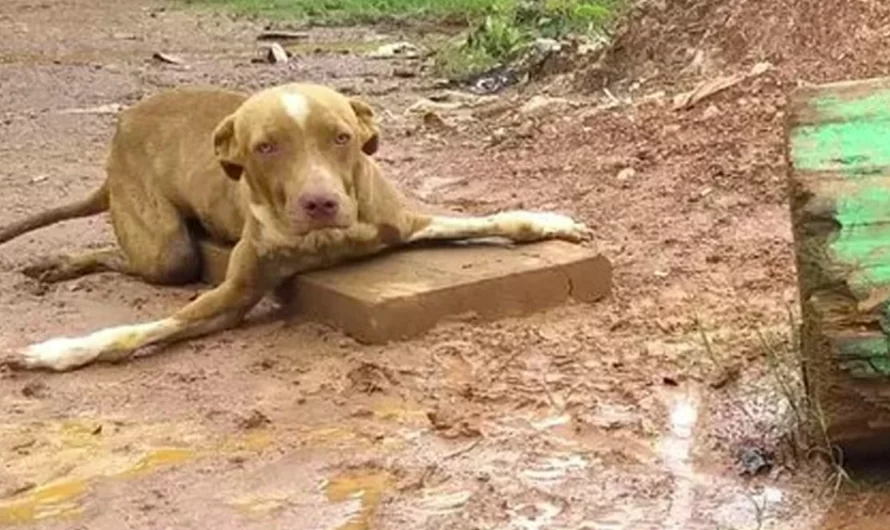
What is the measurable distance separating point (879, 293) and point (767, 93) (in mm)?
4208

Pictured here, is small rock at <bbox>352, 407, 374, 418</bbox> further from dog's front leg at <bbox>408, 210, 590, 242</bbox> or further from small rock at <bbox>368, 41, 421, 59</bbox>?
small rock at <bbox>368, 41, 421, 59</bbox>

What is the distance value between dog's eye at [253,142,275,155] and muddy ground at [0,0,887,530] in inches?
22.8

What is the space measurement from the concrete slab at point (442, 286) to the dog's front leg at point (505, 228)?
45 mm

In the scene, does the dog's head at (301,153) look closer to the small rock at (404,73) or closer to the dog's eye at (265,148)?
the dog's eye at (265,148)

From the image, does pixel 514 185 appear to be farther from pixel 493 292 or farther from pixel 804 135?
pixel 804 135

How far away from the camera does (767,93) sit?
8.19 meters

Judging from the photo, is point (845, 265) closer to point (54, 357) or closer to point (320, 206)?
point (320, 206)

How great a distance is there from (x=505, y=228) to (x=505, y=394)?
125cm

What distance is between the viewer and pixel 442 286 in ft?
19.2

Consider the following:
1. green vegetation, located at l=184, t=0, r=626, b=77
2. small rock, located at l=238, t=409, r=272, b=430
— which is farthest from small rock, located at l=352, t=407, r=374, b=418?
green vegetation, located at l=184, t=0, r=626, b=77

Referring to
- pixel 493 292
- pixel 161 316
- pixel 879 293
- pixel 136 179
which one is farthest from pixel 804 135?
pixel 136 179

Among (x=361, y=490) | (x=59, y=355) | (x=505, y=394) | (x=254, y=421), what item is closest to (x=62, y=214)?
(x=59, y=355)

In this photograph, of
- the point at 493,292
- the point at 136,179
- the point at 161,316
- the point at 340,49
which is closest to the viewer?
the point at 493,292

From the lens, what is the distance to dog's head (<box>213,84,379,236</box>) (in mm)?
5793
